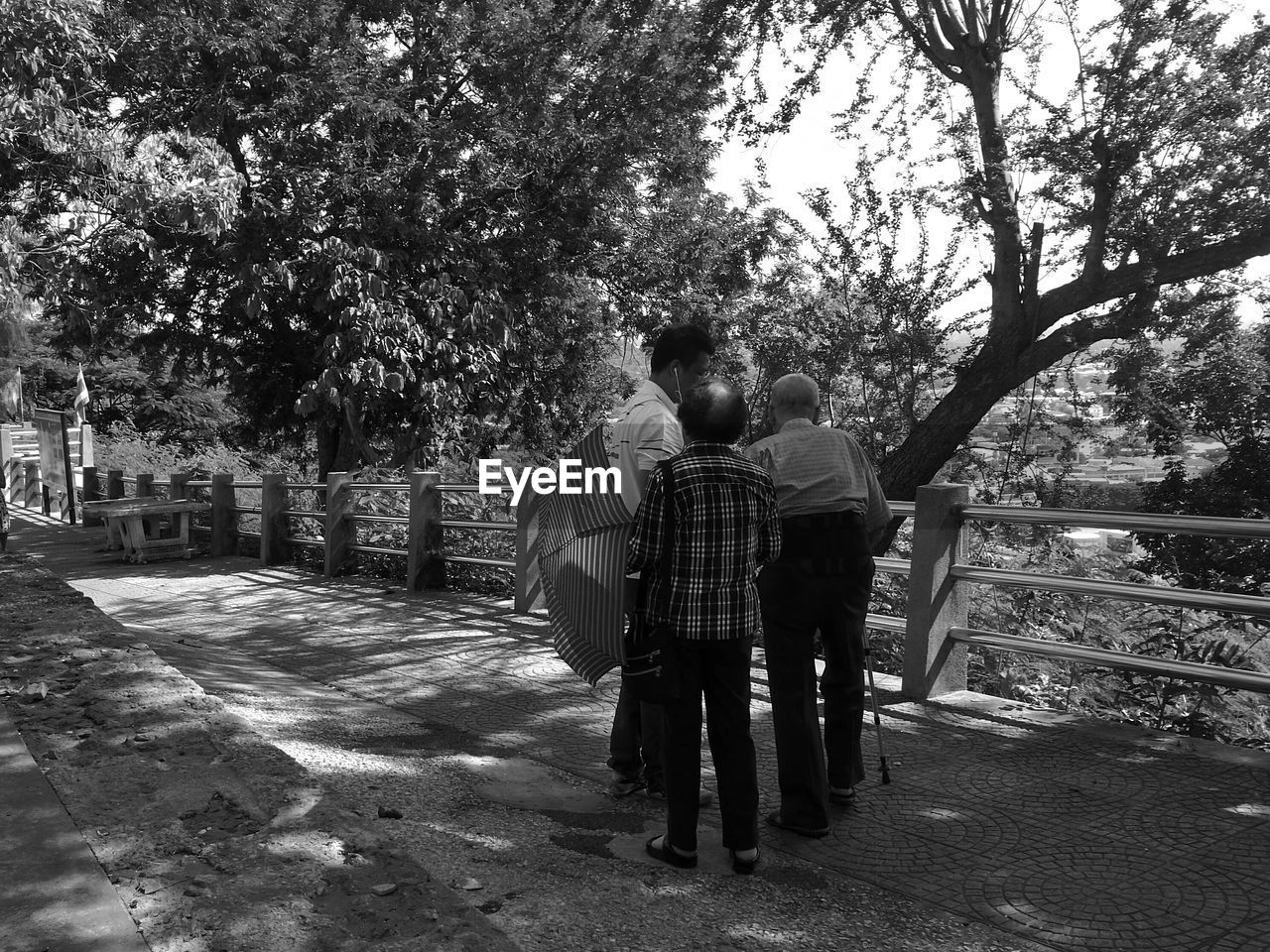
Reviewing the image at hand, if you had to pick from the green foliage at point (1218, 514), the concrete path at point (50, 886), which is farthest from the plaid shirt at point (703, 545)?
the green foliage at point (1218, 514)

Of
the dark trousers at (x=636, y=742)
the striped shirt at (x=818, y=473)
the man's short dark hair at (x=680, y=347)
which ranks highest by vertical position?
the man's short dark hair at (x=680, y=347)

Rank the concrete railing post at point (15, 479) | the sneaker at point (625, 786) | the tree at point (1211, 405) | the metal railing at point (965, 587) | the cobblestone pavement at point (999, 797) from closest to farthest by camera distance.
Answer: the cobblestone pavement at point (999, 797) < the sneaker at point (625, 786) < the metal railing at point (965, 587) < the tree at point (1211, 405) < the concrete railing post at point (15, 479)

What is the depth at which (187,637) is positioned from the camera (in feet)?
30.2

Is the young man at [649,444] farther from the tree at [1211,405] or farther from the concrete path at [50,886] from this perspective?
the tree at [1211,405]

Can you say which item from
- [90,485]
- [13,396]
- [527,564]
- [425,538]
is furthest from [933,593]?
[13,396]

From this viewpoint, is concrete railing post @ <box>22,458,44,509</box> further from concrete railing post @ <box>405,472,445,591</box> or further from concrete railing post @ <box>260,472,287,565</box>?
concrete railing post @ <box>405,472,445,591</box>

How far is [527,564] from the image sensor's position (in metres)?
9.66

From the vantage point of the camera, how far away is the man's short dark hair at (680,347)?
16.0 ft

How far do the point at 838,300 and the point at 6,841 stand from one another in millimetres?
13384

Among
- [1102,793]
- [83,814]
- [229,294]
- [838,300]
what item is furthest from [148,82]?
[1102,793]

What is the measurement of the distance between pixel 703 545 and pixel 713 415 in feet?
1.68

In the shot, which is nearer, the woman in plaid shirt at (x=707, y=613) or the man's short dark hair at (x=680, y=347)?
the woman in plaid shirt at (x=707, y=613)

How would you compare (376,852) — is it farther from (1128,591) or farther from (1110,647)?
(1110,647)

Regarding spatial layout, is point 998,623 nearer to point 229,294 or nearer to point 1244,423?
point 1244,423
